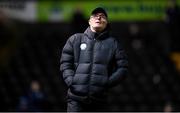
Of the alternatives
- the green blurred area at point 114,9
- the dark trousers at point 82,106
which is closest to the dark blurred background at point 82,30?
the green blurred area at point 114,9

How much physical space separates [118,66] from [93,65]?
1.02 ft

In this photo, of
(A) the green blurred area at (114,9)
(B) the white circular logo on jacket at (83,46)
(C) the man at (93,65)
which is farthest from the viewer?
(A) the green blurred area at (114,9)

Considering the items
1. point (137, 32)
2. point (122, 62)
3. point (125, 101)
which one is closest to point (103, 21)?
point (122, 62)

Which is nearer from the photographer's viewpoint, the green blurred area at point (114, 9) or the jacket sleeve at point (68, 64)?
the jacket sleeve at point (68, 64)

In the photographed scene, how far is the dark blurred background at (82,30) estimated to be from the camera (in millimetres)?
17500

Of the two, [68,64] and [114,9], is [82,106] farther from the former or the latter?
[114,9]

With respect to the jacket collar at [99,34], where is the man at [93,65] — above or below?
below

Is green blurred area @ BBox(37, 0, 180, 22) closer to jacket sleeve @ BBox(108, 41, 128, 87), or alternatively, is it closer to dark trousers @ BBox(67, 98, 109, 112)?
jacket sleeve @ BBox(108, 41, 128, 87)

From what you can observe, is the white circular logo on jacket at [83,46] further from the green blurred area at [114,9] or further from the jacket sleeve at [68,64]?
the green blurred area at [114,9]

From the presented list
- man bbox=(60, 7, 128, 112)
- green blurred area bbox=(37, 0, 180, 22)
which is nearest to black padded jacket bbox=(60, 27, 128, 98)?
man bbox=(60, 7, 128, 112)

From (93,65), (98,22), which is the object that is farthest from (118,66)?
(98,22)

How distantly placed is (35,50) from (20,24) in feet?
3.11

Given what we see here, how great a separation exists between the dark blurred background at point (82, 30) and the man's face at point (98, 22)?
29.4 ft

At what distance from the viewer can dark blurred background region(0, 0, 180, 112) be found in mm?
17500
